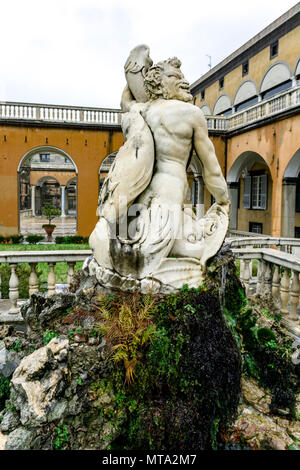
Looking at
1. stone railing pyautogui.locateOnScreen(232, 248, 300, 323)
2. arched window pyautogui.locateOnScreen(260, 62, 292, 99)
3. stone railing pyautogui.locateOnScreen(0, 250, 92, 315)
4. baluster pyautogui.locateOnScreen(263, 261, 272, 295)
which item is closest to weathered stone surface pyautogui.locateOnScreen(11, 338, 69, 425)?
stone railing pyautogui.locateOnScreen(0, 250, 92, 315)

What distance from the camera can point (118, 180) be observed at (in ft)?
7.75

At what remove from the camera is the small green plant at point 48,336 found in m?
2.18

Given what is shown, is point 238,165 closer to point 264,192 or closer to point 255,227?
point 264,192

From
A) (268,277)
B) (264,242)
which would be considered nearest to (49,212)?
(264,242)

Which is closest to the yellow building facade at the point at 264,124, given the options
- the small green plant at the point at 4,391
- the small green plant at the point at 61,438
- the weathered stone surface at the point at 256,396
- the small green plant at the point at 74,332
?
the weathered stone surface at the point at 256,396

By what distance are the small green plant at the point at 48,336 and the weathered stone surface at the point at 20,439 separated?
0.58 metres

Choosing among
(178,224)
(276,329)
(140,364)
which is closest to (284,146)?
(276,329)

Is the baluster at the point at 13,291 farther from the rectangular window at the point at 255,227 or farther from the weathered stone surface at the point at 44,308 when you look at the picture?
the rectangular window at the point at 255,227

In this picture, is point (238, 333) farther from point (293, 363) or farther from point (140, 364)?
point (140, 364)

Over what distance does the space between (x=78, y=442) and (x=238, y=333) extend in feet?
5.38

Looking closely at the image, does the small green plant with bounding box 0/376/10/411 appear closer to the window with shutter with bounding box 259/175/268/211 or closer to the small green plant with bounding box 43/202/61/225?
the small green plant with bounding box 43/202/61/225

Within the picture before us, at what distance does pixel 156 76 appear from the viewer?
249cm

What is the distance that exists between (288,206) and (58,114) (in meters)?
9.93

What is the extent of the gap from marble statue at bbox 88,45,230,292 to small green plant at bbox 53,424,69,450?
0.92 m
